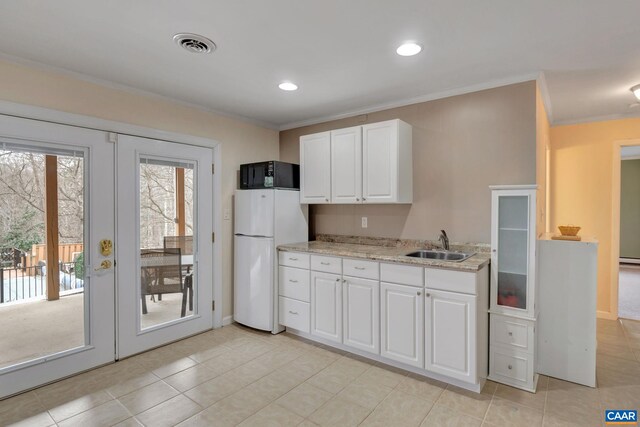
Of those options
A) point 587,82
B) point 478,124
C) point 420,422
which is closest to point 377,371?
point 420,422

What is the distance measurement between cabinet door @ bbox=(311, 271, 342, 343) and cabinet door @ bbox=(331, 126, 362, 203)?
825mm

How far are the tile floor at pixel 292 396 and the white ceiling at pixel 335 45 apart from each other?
7.92ft

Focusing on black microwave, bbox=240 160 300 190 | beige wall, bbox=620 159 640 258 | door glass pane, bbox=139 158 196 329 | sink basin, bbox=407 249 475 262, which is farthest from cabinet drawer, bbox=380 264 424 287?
beige wall, bbox=620 159 640 258

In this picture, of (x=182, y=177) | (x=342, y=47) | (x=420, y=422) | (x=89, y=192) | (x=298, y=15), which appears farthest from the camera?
(x=182, y=177)

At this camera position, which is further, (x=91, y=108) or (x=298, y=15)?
(x=91, y=108)

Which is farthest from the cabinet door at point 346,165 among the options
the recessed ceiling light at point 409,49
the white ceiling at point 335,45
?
the recessed ceiling light at point 409,49

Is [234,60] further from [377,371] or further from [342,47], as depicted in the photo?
[377,371]

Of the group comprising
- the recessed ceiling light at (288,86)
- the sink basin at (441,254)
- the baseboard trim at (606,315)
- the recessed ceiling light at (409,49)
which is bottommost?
the baseboard trim at (606,315)

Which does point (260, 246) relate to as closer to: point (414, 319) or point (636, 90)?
point (414, 319)

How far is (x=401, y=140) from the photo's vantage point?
3145 millimetres

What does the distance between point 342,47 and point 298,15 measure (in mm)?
472

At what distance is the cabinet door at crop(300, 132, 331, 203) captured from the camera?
3.56m

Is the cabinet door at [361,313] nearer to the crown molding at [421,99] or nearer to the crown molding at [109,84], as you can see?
the crown molding at [421,99]

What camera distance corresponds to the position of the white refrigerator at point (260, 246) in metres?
3.54
